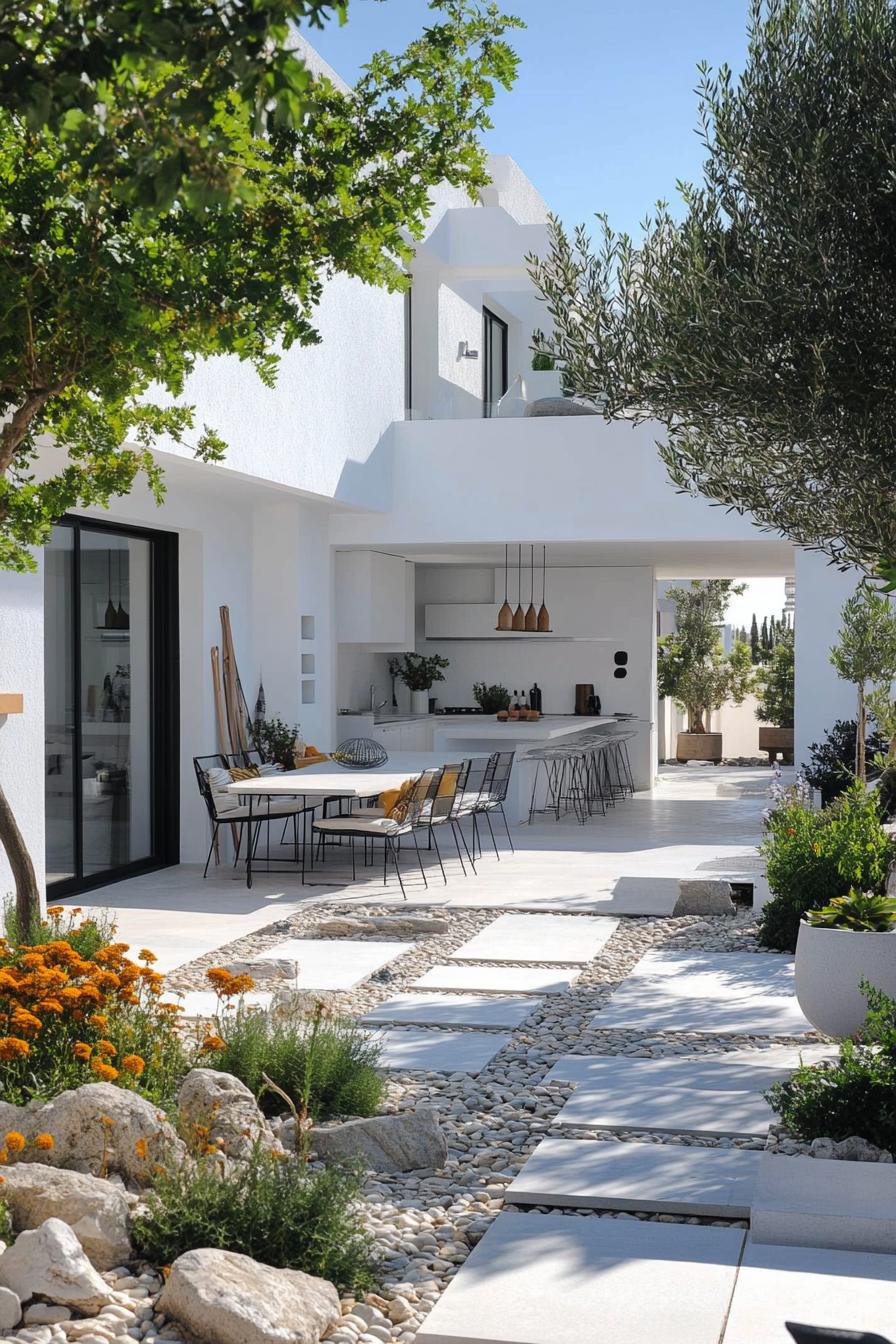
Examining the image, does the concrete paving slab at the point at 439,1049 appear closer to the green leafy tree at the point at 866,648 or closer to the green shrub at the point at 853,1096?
the green shrub at the point at 853,1096

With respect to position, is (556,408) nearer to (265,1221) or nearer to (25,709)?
(25,709)

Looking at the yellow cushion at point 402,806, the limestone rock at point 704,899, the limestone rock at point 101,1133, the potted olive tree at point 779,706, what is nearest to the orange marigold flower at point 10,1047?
the limestone rock at point 101,1133

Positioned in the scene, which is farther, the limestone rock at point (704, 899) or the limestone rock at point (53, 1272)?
the limestone rock at point (704, 899)

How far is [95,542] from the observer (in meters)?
9.67

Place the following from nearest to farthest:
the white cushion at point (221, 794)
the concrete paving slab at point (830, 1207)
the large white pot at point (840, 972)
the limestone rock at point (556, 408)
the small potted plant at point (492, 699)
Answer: the concrete paving slab at point (830, 1207)
the large white pot at point (840, 972)
the white cushion at point (221, 794)
the limestone rock at point (556, 408)
the small potted plant at point (492, 699)

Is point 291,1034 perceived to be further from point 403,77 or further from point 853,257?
point 853,257

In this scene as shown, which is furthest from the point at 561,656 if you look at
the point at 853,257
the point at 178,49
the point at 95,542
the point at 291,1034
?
the point at 178,49

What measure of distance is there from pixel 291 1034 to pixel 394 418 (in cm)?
922

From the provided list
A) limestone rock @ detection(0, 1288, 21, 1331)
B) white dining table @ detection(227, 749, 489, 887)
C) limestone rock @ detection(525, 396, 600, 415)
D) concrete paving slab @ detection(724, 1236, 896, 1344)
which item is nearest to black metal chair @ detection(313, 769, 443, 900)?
white dining table @ detection(227, 749, 489, 887)

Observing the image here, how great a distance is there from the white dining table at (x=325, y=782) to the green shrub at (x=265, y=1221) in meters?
5.87

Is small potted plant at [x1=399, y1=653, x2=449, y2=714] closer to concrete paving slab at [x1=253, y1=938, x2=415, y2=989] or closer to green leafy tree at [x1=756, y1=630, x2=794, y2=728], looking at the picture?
green leafy tree at [x1=756, y1=630, x2=794, y2=728]

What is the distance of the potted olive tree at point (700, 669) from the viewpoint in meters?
21.4

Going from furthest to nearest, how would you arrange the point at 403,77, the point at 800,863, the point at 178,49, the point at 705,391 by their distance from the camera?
the point at 800,863 < the point at 705,391 < the point at 403,77 < the point at 178,49

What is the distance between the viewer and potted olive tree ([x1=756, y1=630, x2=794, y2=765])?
20484 mm
